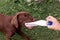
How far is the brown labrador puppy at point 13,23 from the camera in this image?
459cm

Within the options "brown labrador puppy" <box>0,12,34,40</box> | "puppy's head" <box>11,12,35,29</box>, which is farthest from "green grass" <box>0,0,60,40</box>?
"puppy's head" <box>11,12,35,29</box>

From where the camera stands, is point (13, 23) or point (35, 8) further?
point (35, 8)

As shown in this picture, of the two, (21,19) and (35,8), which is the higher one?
(21,19)

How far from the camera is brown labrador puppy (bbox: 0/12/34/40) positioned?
15.0 feet

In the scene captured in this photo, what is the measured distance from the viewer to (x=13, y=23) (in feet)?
15.3

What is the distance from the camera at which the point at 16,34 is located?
5305mm

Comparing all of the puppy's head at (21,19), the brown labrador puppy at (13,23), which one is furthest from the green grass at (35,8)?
the puppy's head at (21,19)

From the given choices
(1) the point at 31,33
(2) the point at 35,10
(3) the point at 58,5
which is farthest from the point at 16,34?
(3) the point at 58,5

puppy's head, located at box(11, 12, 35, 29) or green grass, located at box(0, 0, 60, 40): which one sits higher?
puppy's head, located at box(11, 12, 35, 29)

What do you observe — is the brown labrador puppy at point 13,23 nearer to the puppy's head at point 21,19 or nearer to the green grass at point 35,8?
the puppy's head at point 21,19

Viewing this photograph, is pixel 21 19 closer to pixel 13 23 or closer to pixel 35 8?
pixel 13 23

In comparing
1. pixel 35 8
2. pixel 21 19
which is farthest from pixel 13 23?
pixel 35 8

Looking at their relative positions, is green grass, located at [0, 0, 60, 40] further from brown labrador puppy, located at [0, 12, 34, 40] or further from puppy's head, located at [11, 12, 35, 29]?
puppy's head, located at [11, 12, 35, 29]

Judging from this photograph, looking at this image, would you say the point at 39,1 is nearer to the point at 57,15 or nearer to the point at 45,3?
the point at 45,3
